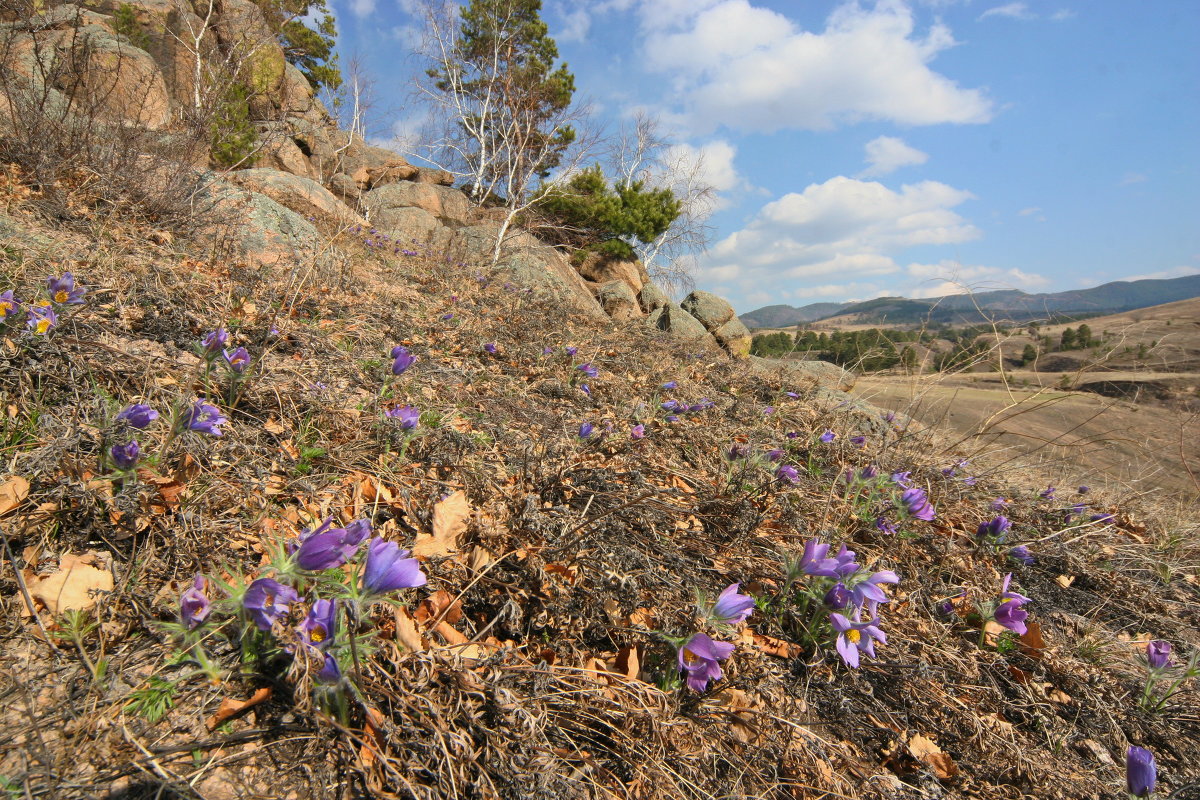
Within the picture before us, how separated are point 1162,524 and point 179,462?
5.24 m

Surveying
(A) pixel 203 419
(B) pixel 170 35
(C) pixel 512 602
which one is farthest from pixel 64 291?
(B) pixel 170 35

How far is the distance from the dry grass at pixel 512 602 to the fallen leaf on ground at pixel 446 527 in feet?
0.22

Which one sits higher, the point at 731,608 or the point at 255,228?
the point at 255,228

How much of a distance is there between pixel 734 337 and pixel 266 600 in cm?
1154

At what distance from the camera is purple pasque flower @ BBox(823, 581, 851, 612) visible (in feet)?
5.17

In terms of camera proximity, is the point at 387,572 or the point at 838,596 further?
the point at 838,596

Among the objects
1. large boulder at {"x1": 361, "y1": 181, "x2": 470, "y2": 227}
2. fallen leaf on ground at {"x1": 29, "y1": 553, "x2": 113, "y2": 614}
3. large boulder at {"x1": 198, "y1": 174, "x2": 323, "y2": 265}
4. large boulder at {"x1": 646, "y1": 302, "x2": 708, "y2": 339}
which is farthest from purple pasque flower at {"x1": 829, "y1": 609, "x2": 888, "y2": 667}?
Answer: large boulder at {"x1": 361, "y1": 181, "x2": 470, "y2": 227}

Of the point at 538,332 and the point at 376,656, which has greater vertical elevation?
the point at 538,332

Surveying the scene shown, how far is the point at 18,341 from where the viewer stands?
1729mm

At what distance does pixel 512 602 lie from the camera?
143 centimetres

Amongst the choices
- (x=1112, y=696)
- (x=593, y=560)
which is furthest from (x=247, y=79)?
(x=1112, y=696)

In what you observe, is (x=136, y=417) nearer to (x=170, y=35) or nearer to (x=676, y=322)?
(x=676, y=322)

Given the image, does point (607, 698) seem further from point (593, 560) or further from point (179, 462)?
point (179, 462)

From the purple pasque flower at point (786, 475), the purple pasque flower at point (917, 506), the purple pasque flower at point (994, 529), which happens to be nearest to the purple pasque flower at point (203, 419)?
the purple pasque flower at point (786, 475)
